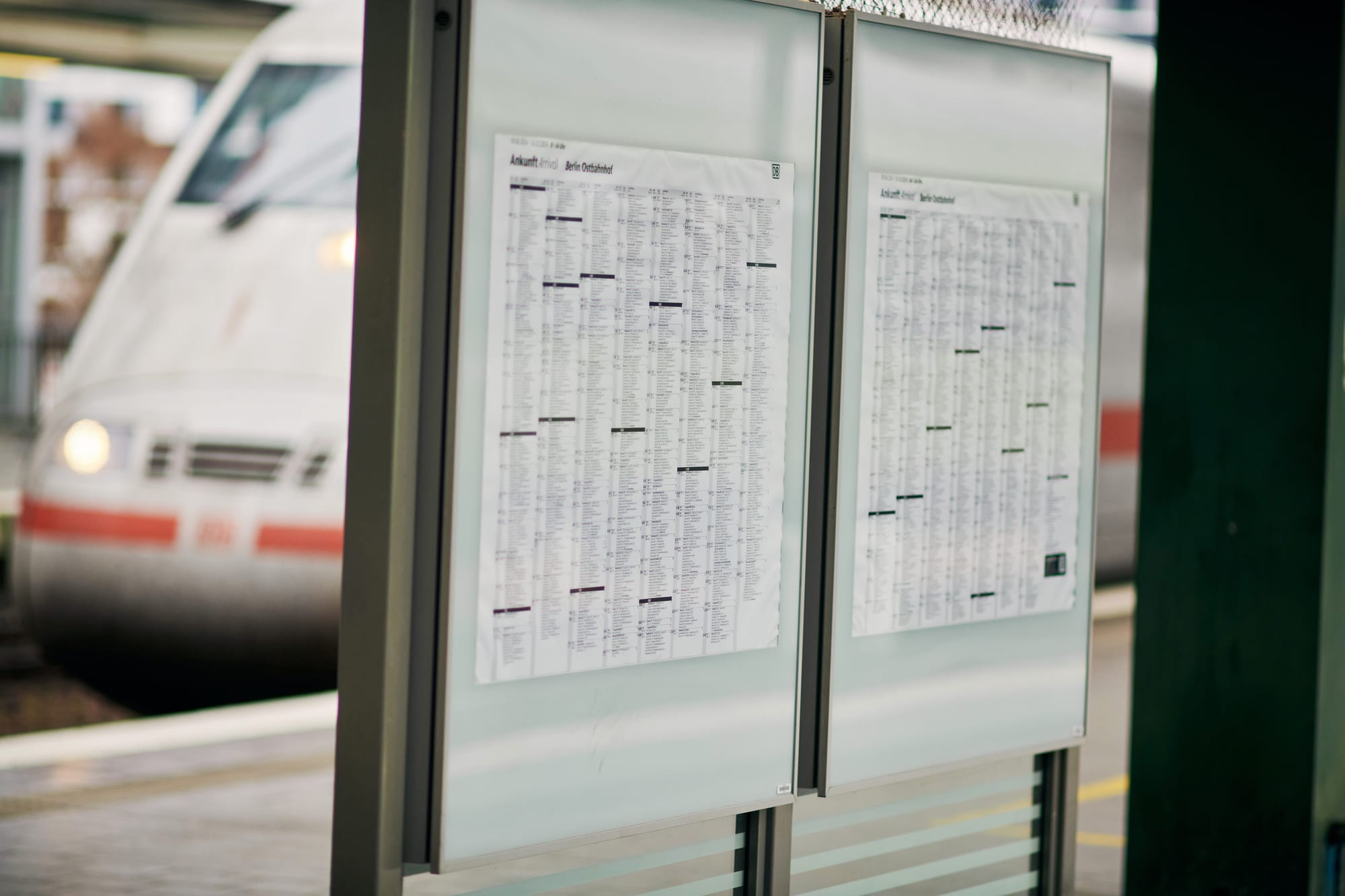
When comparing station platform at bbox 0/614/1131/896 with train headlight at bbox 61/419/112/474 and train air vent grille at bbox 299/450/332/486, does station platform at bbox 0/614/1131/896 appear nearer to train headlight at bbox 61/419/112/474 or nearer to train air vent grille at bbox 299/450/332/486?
train air vent grille at bbox 299/450/332/486

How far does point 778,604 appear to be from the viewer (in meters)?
3.62

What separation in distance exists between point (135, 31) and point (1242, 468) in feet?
42.4

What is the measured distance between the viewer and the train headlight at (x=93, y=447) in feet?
23.8

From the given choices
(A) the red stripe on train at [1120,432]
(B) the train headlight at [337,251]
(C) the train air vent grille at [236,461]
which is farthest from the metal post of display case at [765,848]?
(A) the red stripe on train at [1120,432]

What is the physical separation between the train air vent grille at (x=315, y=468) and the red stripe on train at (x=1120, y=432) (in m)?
5.06

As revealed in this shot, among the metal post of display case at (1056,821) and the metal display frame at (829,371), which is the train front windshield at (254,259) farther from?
the metal display frame at (829,371)

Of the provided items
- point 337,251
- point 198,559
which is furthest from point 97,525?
point 337,251

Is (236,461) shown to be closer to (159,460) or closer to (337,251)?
(159,460)

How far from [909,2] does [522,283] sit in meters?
1.37

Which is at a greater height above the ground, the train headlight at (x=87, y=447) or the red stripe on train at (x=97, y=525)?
the train headlight at (x=87, y=447)

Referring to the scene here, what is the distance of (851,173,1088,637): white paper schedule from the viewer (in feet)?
12.6

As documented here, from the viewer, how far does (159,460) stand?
7.14 m

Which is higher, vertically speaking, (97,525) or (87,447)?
(87,447)

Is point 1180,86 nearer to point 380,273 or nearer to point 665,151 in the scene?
Answer: point 665,151
